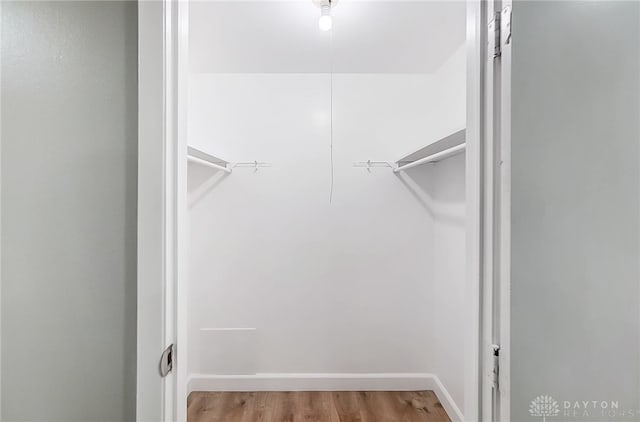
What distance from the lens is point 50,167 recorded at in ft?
2.69

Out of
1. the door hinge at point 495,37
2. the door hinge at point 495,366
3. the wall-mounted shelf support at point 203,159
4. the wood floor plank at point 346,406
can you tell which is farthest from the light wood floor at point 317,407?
the door hinge at point 495,37

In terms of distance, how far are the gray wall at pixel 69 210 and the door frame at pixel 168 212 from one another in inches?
1.7

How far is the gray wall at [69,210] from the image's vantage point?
79 cm

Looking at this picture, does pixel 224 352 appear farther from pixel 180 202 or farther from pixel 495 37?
pixel 495 37

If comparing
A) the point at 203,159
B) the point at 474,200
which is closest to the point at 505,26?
the point at 474,200

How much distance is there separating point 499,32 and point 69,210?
104cm

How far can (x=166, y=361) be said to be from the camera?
0.85 m

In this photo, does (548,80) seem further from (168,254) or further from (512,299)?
(168,254)

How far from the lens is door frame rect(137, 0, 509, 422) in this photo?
83 cm

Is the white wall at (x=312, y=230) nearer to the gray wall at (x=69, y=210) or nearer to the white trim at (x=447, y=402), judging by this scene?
the white trim at (x=447, y=402)

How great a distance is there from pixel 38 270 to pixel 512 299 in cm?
103

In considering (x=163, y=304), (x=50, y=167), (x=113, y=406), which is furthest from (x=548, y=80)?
(x=113, y=406)

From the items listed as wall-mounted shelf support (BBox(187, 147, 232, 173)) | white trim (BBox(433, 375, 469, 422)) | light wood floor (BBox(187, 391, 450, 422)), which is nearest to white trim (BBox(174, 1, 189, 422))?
wall-mounted shelf support (BBox(187, 147, 232, 173))

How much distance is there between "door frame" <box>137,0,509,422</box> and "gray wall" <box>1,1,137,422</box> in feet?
0.14
